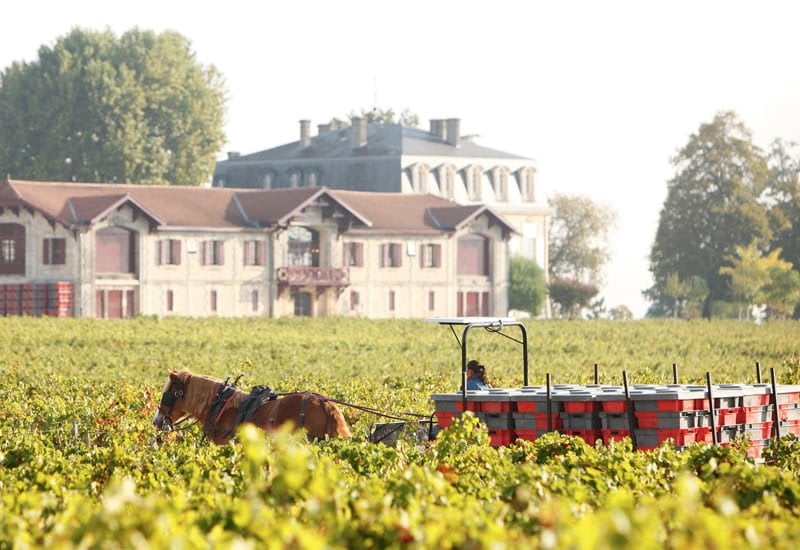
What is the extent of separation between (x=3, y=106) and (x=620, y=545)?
103m

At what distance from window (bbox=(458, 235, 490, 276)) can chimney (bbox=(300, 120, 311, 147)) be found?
31.5m

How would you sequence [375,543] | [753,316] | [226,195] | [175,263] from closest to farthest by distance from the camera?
[375,543]
[175,263]
[226,195]
[753,316]

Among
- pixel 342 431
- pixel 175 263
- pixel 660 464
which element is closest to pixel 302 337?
pixel 175 263

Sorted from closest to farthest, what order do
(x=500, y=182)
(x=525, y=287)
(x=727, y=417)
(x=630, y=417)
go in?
(x=630, y=417) < (x=727, y=417) < (x=525, y=287) < (x=500, y=182)

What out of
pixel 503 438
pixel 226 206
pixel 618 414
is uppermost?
pixel 226 206

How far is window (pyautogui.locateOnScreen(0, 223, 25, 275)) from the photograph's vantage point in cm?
8119

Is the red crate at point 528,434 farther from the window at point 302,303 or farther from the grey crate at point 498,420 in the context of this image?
the window at point 302,303

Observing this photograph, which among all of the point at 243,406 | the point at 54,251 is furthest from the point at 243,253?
the point at 243,406

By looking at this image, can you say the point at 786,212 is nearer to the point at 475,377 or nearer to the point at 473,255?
the point at 473,255

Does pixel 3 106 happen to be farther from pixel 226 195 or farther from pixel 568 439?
pixel 568 439

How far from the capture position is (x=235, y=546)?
722 centimetres

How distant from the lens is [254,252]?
86500 millimetres

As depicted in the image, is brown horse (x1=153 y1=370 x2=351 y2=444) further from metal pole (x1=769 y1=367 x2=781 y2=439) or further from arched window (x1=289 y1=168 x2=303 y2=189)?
arched window (x1=289 y1=168 x2=303 y2=189)

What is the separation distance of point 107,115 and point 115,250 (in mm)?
25219
